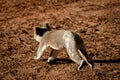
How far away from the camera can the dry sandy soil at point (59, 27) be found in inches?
320

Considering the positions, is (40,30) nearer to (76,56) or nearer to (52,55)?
(52,55)

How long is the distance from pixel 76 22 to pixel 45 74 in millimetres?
3854

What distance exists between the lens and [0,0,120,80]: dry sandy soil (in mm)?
8125

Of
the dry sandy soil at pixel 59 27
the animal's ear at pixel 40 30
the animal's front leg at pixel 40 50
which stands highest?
the animal's ear at pixel 40 30

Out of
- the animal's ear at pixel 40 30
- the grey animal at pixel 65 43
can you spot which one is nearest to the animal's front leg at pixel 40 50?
the grey animal at pixel 65 43

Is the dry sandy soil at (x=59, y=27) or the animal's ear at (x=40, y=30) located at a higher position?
the animal's ear at (x=40, y=30)

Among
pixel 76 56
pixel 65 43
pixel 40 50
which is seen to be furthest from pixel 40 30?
pixel 76 56

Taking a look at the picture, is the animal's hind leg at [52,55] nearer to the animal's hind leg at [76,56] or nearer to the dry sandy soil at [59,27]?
the dry sandy soil at [59,27]

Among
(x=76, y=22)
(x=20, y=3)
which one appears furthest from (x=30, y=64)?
(x=20, y=3)

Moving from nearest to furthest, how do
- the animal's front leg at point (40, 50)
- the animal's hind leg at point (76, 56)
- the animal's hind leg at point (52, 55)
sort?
the animal's hind leg at point (76, 56)
the animal's front leg at point (40, 50)
the animal's hind leg at point (52, 55)

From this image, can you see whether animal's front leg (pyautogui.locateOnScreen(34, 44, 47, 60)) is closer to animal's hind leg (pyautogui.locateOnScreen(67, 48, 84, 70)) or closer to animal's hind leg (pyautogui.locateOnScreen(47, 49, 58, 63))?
animal's hind leg (pyautogui.locateOnScreen(47, 49, 58, 63))

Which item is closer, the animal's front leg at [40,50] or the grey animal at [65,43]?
the grey animal at [65,43]

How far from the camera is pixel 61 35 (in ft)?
25.6

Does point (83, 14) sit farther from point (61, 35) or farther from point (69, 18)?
point (61, 35)
